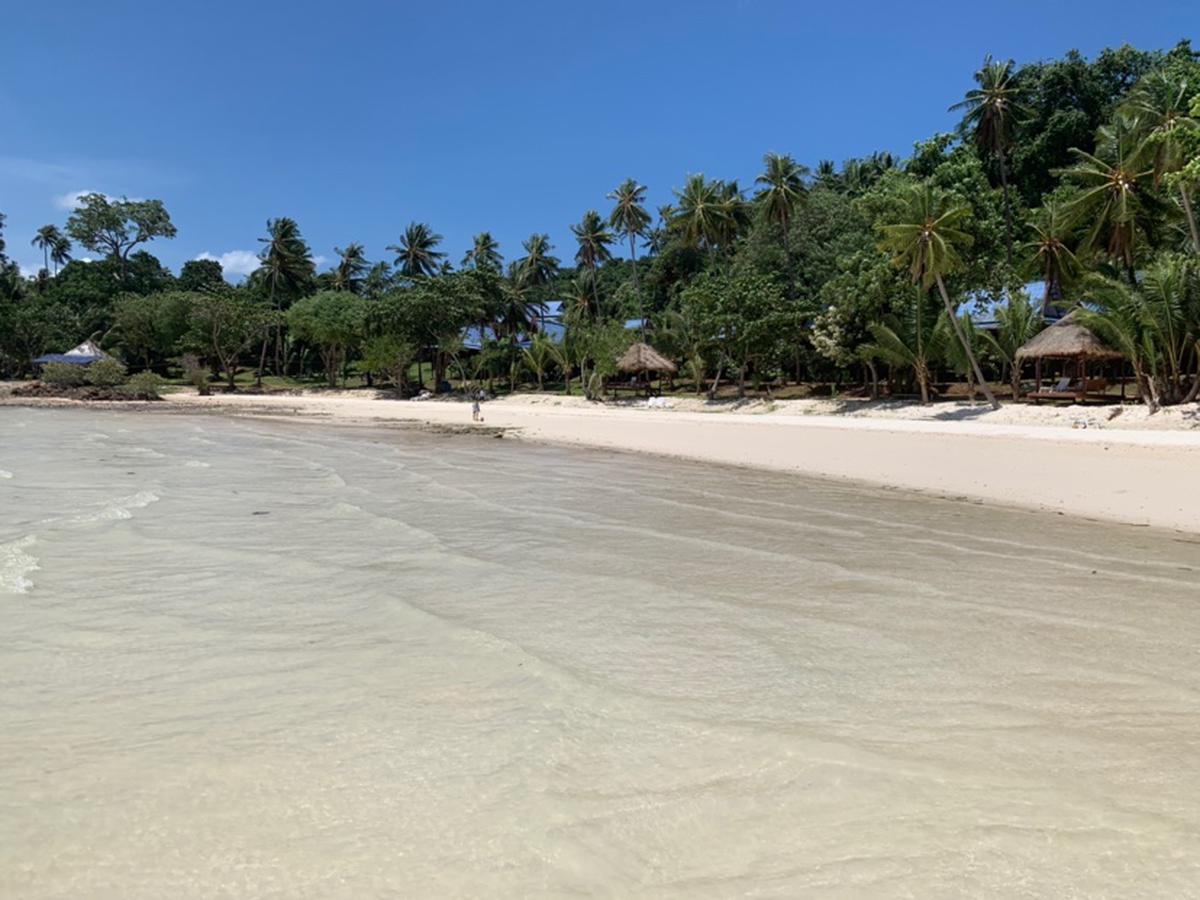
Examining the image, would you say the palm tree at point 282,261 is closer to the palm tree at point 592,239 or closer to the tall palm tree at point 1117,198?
the palm tree at point 592,239

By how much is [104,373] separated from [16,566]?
50.5 m

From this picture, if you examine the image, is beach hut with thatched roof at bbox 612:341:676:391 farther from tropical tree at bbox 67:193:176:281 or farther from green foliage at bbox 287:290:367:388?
tropical tree at bbox 67:193:176:281

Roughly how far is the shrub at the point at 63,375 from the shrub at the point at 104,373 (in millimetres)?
530

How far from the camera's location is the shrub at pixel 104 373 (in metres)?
47.7

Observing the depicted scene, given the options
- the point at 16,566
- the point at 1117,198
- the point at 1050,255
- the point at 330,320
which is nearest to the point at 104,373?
the point at 330,320

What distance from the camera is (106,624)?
4.53 metres

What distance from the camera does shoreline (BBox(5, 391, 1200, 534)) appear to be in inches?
403

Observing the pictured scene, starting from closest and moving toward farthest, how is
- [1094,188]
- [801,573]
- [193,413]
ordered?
[801,573], [1094,188], [193,413]

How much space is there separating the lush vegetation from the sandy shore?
2613mm

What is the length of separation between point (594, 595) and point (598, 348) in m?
36.1

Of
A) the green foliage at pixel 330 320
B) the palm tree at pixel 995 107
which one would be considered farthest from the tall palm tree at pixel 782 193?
the green foliage at pixel 330 320

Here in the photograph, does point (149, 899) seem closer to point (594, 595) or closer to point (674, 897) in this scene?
point (674, 897)

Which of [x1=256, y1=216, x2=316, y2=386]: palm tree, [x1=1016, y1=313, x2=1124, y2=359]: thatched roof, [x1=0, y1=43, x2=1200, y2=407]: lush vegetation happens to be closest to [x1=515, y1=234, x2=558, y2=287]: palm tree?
[x1=0, y1=43, x2=1200, y2=407]: lush vegetation

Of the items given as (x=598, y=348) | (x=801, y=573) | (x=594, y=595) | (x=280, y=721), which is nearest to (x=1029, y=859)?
(x=280, y=721)
